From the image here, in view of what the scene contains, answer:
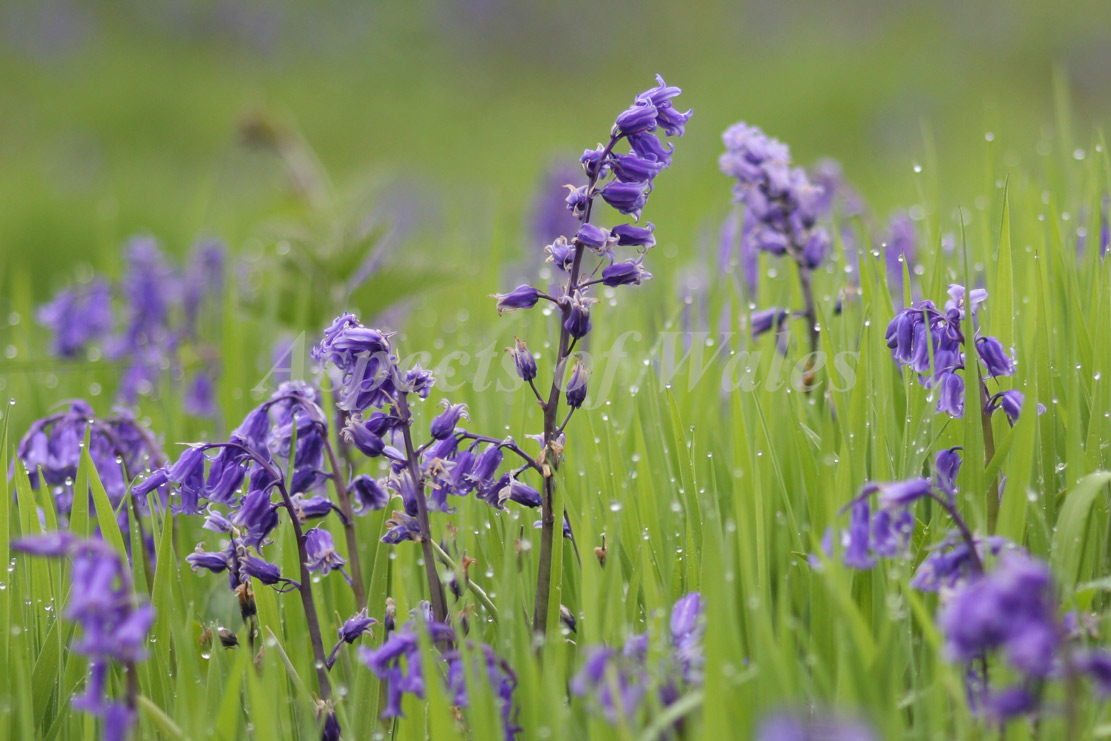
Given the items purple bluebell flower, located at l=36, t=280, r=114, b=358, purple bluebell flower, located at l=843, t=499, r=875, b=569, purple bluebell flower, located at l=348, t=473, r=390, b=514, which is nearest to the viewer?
purple bluebell flower, located at l=843, t=499, r=875, b=569

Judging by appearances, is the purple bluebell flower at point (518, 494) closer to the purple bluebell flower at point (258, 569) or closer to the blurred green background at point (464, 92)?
the purple bluebell flower at point (258, 569)

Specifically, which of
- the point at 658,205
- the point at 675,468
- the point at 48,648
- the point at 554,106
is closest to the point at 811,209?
the point at 675,468

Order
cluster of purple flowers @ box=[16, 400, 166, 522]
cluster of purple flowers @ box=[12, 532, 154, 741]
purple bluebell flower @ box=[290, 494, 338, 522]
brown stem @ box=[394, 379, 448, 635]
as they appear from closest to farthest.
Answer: cluster of purple flowers @ box=[12, 532, 154, 741] < brown stem @ box=[394, 379, 448, 635] < purple bluebell flower @ box=[290, 494, 338, 522] < cluster of purple flowers @ box=[16, 400, 166, 522]

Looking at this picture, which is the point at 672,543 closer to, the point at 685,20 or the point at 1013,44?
the point at 1013,44

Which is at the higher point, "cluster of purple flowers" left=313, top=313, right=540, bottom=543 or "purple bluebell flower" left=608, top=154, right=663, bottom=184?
"purple bluebell flower" left=608, top=154, right=663, bottom=184

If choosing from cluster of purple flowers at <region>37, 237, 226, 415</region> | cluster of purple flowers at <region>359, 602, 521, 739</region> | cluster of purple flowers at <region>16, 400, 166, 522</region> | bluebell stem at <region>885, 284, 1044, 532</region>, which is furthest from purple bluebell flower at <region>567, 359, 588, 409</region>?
cluster of purple flowers at <region>37, 237, 226, 415</region>

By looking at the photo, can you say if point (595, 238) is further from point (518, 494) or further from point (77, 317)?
point (77, 317)

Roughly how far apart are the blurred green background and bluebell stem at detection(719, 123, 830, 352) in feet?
5.35

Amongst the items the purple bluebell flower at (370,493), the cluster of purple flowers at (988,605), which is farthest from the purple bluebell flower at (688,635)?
the purple bluebell flower at (370,493)

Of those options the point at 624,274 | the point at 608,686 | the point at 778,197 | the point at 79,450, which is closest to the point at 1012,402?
the point at 624,274

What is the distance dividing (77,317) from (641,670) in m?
3.22

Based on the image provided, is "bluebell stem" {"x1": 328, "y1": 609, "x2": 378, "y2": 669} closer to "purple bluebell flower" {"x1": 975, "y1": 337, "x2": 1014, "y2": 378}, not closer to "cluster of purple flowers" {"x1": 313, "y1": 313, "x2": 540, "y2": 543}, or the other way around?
"cluster of purple flowers" {"x1": 313, "y1": 313, "x2": 540, "y2": 543}

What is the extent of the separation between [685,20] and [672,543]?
2110 centimetres

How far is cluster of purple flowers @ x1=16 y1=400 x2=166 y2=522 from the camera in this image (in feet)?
7.18
